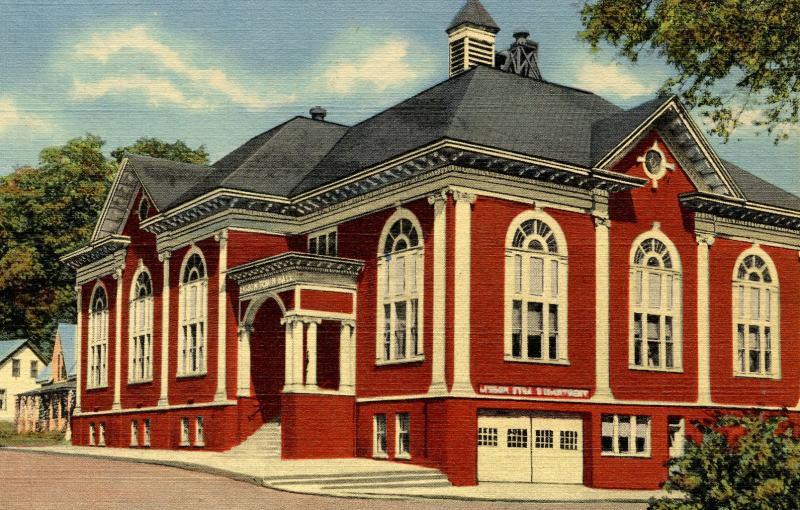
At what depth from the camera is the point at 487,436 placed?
2902cm

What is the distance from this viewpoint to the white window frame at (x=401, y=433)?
1183 inches

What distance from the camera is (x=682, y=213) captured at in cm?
3409

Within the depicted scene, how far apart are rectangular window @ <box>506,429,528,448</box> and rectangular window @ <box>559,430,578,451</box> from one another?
1.30m

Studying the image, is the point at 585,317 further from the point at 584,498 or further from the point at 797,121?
the point at 797,121

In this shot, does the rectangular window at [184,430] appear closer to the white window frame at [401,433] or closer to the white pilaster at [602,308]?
the white window frame at [401,433]

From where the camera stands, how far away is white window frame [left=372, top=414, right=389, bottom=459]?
31.0m

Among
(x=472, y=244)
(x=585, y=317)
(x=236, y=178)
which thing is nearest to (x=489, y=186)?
(x=472, y=244)

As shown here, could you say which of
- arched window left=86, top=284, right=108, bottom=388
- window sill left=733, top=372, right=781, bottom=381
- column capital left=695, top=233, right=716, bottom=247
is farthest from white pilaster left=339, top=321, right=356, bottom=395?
arched window left=86, top=284, right=108, bottom=388

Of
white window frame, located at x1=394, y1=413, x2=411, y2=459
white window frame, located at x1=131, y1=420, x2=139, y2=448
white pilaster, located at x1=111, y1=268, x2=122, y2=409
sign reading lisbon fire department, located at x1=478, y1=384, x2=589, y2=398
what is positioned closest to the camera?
sign reading lisbon fire department, located at x1=478, y1=384, x2=589, y2=398

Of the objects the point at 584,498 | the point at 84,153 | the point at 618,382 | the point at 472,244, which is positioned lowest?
the point at 584,498

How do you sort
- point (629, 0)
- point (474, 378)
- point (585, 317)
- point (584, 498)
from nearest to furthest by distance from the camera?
point (629, 0) < point (584, 498) < point (474, 378) < point (585, 317)

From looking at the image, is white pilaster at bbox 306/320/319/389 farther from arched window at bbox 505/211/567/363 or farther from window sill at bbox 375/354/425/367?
arched window at bbox 505/211/567/363

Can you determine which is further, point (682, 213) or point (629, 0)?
point (682, 213)

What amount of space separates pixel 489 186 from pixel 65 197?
1686 inches
